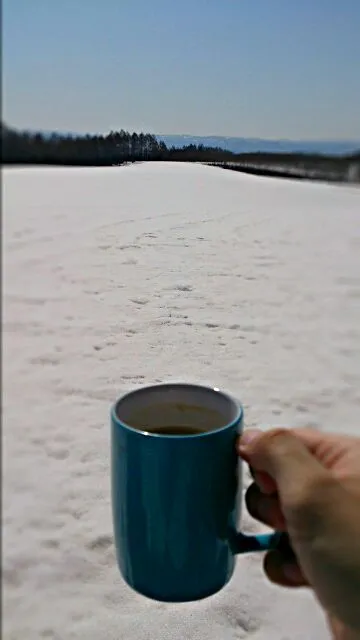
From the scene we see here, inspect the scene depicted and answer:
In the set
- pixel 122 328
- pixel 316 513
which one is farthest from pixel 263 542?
pixel 122 328

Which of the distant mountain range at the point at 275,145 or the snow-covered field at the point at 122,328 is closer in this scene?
the snow-covered field at the point at 122,328

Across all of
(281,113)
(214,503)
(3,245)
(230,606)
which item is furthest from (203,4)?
(230,606)

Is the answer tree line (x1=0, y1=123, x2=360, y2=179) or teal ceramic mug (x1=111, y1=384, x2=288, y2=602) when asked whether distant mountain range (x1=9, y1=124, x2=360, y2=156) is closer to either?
tree line (x1=0, y1=123, x2=360, y2=179)

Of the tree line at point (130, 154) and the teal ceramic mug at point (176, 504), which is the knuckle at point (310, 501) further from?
the tree line at point (130, 154)

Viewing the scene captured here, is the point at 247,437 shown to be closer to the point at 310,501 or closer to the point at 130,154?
the point at 310,501

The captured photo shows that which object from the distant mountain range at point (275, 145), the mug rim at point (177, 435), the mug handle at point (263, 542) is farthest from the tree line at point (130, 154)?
the mug handle at point (263, 542)
